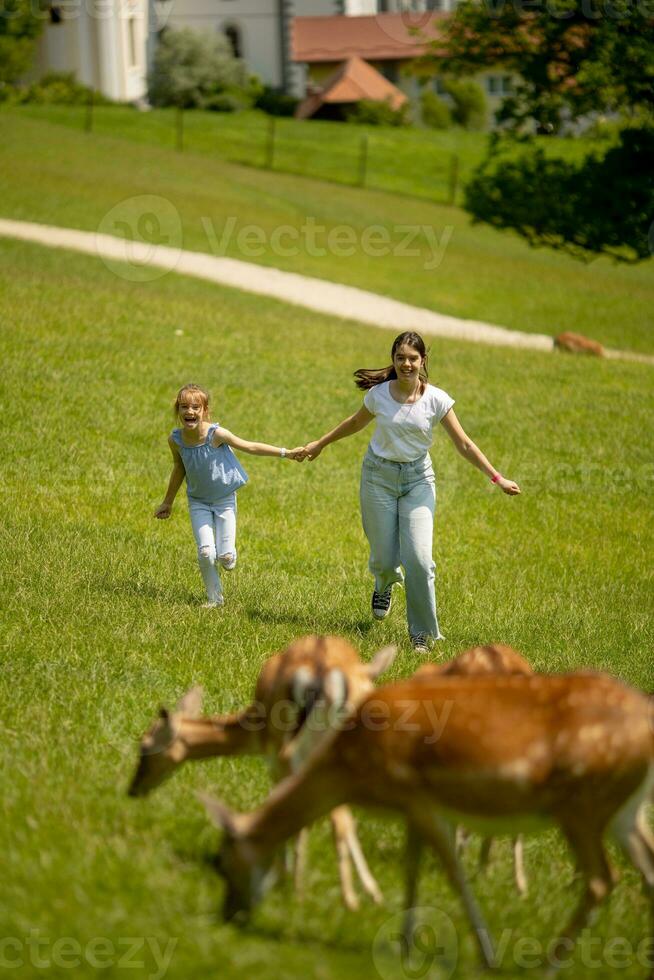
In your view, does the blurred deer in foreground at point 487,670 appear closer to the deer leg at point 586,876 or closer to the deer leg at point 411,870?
the deer leg at point 586,876

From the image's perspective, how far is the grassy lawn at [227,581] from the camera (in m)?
4.72

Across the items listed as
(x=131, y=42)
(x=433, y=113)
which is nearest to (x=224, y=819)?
(x=433, y=113)

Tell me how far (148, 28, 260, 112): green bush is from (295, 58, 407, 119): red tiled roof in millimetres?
3922

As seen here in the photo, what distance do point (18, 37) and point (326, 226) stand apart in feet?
86.5

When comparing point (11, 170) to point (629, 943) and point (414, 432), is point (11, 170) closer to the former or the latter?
point (414, 432)

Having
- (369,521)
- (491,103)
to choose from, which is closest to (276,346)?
(369,521)

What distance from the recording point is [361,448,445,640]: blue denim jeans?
8.86m

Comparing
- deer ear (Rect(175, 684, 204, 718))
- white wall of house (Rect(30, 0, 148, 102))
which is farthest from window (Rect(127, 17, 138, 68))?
deer ear (Rect(175, 684, 204, 718))

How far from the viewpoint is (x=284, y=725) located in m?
5.13

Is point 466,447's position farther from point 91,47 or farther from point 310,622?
point 91,47

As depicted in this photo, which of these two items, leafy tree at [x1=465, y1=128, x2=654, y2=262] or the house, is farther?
the house

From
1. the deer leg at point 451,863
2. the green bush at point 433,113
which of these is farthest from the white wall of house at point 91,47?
the deer leg at point 451,863

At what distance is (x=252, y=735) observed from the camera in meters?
5.27

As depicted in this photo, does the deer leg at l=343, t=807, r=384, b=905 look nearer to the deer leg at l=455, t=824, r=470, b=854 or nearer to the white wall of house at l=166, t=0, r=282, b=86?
the deer leg at l=455, t=824, r=470, b=854
